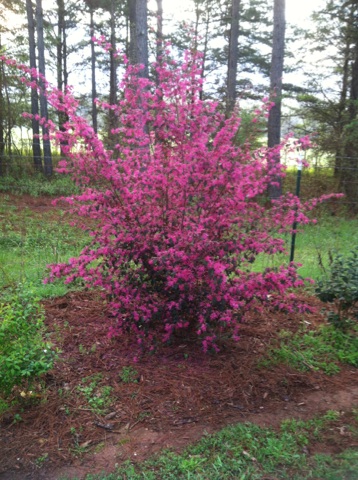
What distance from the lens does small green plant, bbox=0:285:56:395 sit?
9.16 feet

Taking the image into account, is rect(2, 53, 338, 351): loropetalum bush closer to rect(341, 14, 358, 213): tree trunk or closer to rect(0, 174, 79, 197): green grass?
rect(341, 14, 358, 213): tree trunk

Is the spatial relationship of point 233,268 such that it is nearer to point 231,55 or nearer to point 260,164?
point 260,164

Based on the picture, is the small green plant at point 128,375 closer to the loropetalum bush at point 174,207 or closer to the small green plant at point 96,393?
the small green plant at point 96,393

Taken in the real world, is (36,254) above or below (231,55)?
below

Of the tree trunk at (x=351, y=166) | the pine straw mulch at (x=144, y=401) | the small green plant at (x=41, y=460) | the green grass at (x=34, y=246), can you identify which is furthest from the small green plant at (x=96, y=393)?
the tree trunk at (x=351, y=166)

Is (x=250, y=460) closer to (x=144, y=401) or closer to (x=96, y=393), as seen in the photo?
(x=144, y=401)

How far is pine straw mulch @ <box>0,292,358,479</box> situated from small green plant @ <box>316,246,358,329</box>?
63 cm

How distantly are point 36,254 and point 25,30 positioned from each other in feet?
48.2

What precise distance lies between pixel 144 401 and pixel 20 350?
3.29 ft

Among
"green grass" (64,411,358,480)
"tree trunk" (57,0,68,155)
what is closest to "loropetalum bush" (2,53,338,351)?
"green grass" (64,411,358,480)

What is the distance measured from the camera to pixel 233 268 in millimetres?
3506

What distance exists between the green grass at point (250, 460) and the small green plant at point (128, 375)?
2.69 feet

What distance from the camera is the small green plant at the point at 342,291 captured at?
3.74 m

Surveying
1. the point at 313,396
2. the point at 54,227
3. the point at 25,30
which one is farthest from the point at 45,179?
the point at 313,396
